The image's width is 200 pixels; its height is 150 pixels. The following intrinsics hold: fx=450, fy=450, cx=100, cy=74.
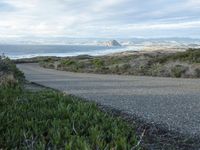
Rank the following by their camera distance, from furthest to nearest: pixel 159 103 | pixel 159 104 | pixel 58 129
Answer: pixel 159 103, pixel 159 104, pixel 58 129

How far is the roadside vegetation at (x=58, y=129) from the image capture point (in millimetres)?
6582

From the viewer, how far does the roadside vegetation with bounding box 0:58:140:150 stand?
658 centimetres

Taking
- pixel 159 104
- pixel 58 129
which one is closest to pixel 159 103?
pixel 159 104

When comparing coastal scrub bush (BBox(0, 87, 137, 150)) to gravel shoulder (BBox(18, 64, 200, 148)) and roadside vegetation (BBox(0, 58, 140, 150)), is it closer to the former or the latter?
roadside vegetation (BBox(0, 58, 140, 150))

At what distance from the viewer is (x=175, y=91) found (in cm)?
1694

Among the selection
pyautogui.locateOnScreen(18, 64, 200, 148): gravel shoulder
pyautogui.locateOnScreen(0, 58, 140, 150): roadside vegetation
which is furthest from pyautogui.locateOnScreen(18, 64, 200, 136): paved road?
pyautogui.locateOnScreen(0, 58, 140, 150): roadside vegetation

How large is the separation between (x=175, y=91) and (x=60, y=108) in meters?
8.42

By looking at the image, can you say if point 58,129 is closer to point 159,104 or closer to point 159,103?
point 159,104

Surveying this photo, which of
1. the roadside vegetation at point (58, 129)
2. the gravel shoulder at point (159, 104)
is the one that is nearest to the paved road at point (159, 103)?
the gravel shoulder at point (159, 104)

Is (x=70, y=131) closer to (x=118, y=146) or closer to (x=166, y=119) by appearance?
(x=118, y=146)

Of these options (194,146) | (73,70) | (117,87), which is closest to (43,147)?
(194,146)

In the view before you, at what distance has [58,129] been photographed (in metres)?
7.35

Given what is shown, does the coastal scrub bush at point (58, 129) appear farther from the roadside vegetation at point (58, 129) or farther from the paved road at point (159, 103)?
the paved road at point (159, 103)

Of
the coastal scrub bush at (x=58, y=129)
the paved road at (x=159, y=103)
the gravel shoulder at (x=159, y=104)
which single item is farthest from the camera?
the paved road at (x=159, y=103)
